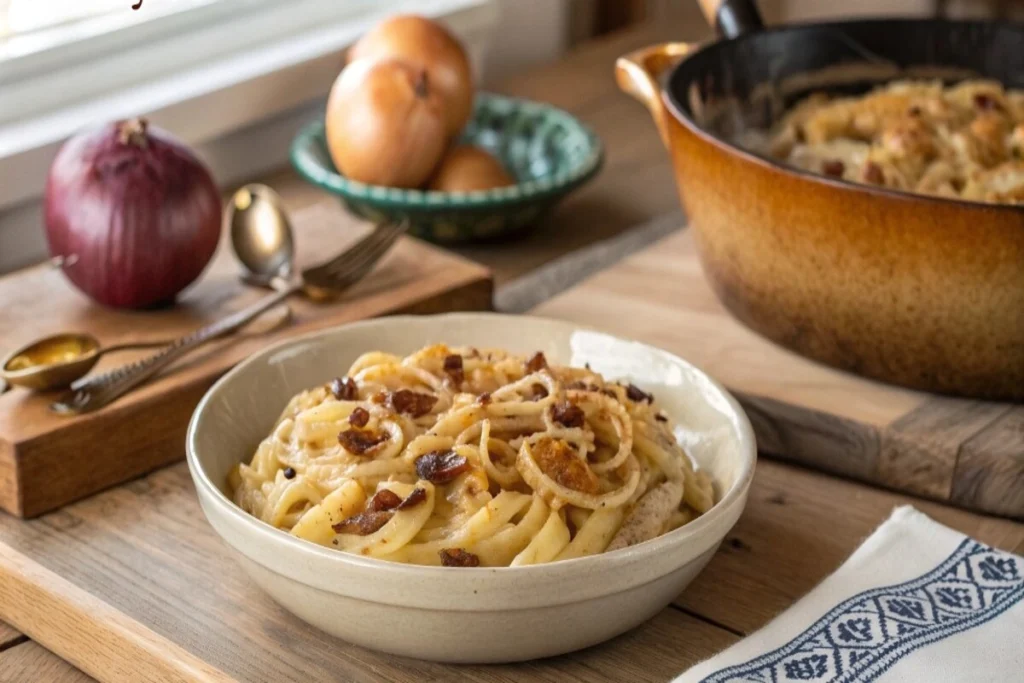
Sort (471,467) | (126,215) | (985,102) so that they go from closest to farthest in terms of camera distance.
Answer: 1. (471,467)
2. (126,215)
3. (985,102)

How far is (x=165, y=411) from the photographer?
1143 millimetres

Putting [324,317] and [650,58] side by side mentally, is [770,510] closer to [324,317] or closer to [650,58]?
[324,317]

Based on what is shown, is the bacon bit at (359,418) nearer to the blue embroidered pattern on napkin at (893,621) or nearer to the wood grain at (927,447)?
the blue embroidered pattern on napkin at (893,621)

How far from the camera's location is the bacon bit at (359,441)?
949mm

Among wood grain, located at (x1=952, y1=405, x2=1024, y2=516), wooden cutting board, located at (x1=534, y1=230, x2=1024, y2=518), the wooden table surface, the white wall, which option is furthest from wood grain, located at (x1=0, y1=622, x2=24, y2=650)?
the white wall

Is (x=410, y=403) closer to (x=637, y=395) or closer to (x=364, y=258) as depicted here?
(x=637, y=395)

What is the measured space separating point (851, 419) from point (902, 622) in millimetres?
274

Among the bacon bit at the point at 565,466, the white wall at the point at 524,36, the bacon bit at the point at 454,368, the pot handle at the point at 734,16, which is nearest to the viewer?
the bacon bit at the point at 565,466

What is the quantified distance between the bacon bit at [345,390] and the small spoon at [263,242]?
37cm

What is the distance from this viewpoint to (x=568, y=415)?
0.97 metres

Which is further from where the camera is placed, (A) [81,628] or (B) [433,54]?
(B) [433,54]

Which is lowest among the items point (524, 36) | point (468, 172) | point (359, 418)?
point (524, 36)

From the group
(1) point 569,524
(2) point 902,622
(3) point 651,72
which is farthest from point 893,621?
(3) point 651,72

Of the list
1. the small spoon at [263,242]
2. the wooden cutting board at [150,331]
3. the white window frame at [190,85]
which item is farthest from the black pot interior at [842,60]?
the white window frame at [190,85]
